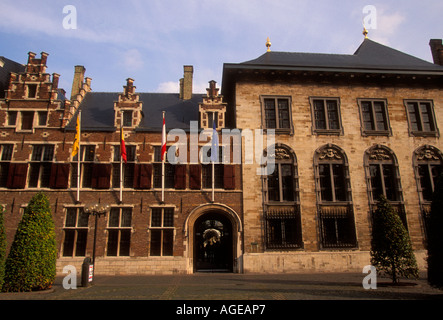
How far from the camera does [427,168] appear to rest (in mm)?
19531

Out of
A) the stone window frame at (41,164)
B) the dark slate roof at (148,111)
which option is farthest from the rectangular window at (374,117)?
the stone window frame at (41,164)

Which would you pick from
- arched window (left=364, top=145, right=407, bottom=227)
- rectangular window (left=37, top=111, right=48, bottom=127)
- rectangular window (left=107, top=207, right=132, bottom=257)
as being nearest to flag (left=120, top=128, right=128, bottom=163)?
rectangular window (left=107, top=207, right=132, bottom=257)

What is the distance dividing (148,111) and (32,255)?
12846mm

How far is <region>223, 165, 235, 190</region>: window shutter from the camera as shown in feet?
59.4

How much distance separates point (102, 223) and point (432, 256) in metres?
15.6

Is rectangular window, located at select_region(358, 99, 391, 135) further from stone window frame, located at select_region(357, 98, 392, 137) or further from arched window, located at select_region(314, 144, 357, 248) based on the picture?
arched window, located at select_region(314, 144, 357, 248)

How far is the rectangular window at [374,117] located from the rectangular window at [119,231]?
15914 millimetres

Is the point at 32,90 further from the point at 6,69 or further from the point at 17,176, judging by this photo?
the point at 6,69

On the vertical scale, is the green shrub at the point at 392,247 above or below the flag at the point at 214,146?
below

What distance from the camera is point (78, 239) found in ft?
56.8

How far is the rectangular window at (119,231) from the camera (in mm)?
17156

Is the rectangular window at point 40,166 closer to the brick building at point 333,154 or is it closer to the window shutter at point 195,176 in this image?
the window shutter at point 195,176
